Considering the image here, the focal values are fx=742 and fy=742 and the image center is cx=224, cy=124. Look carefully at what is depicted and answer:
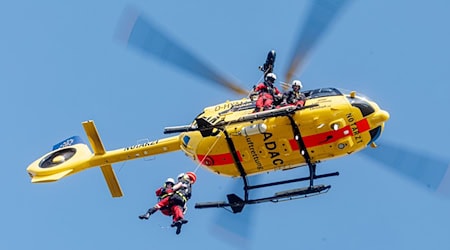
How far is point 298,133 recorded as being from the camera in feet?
49.7

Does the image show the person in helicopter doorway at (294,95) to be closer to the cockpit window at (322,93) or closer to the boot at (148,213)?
the cockpit window at (322,93)

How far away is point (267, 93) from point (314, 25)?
1774 mm

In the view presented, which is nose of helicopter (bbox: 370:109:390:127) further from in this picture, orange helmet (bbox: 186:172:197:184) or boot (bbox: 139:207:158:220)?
boot (bbox: 139:207:158:220)

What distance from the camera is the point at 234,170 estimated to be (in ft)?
53.0

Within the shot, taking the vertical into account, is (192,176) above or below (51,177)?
below

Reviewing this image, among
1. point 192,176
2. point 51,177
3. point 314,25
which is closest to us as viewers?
point 314,25

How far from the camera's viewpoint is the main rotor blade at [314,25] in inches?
580

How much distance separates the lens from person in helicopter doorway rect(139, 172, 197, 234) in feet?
51.4

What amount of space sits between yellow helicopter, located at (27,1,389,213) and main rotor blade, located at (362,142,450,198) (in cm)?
36

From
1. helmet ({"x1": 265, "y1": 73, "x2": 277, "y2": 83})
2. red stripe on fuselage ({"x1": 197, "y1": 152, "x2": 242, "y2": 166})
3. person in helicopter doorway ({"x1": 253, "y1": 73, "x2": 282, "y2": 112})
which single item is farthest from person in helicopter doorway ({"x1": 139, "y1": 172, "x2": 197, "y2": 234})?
helmet ({"x1": 265, "y1": 73, "x2": 277, "y2": 83})

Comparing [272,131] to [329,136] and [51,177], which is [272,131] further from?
[51,177]

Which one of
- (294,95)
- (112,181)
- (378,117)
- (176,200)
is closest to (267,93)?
(294,95)

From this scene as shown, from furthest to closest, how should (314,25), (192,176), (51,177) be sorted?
1. (51,177)
2. (192,176)
3. (314,25)

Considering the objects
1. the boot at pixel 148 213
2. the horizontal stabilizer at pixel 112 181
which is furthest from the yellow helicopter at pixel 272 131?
the horizontal stabilizer at pixel 112 181
